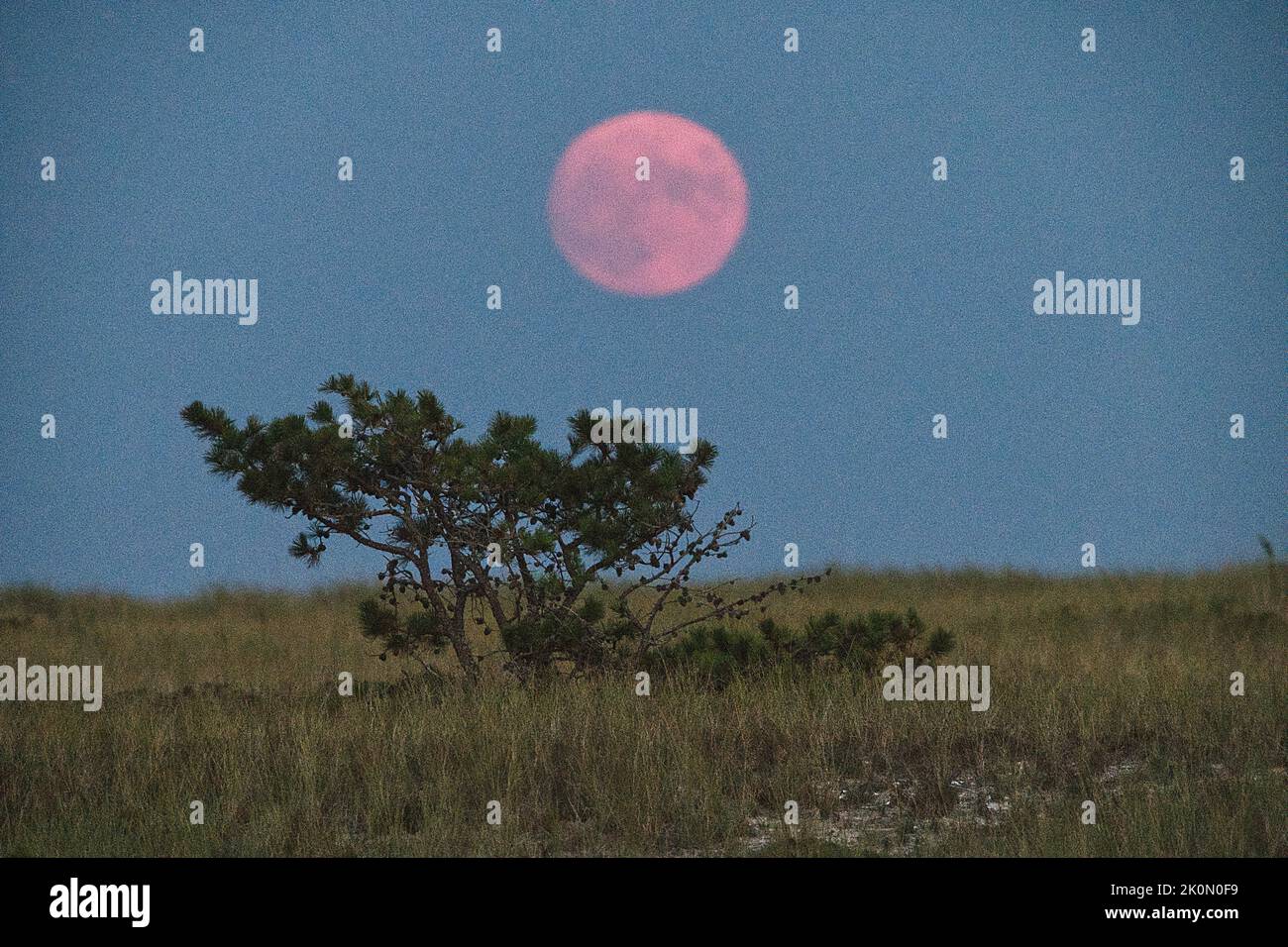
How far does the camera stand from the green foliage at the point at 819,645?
14.2 m

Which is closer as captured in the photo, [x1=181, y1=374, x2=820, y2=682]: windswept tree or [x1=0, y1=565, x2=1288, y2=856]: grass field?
[x1=0, y1=565, x2=1288, y2=856]: grass field

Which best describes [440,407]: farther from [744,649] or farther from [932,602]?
[932,602]

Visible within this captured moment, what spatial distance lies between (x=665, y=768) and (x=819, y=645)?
181 inches

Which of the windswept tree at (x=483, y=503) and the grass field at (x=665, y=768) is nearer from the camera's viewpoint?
the grass field at (x=665, y=768)

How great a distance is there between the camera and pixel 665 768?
33.6 ft

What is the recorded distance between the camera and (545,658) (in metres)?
14.2

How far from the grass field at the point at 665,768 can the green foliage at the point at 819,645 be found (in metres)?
0.40

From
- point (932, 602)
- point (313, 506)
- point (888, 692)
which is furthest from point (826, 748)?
point (932, 602)

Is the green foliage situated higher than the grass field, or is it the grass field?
the green foliage

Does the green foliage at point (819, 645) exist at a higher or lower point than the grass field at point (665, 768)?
higher

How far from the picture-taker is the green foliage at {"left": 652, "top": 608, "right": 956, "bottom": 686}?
14.2 m

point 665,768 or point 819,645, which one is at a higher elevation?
point 819,645

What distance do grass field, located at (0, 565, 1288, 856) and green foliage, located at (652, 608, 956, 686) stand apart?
40cm

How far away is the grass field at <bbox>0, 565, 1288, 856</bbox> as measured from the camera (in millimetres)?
9227
